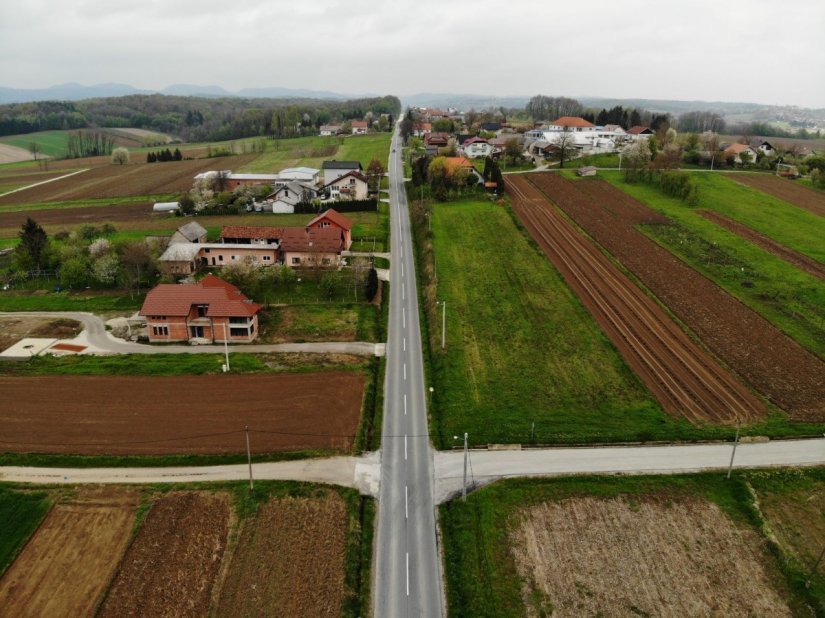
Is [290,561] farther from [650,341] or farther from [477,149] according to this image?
[477,149]

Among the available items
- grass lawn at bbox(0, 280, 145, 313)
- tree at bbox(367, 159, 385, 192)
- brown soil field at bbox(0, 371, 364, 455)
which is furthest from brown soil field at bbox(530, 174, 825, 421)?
grass lawn at bbox(0, 280, 145, 313)

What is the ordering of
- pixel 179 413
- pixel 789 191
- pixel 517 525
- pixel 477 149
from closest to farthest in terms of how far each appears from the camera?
pixel 517 525
pixel 179 413
pixel 789 191
pixel 477 149

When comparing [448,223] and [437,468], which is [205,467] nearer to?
[437,468]

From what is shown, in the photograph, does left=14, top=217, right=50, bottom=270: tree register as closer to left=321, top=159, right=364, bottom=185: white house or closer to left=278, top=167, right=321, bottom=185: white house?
left=278, top=167, right=321, bottom=185: white house

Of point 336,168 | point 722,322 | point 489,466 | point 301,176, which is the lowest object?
point 489,466

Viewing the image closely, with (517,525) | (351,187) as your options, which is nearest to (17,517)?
(517,525)

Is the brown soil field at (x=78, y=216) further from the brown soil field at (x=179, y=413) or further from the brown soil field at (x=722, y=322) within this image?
the brown soil field at (x=722, y=322)
